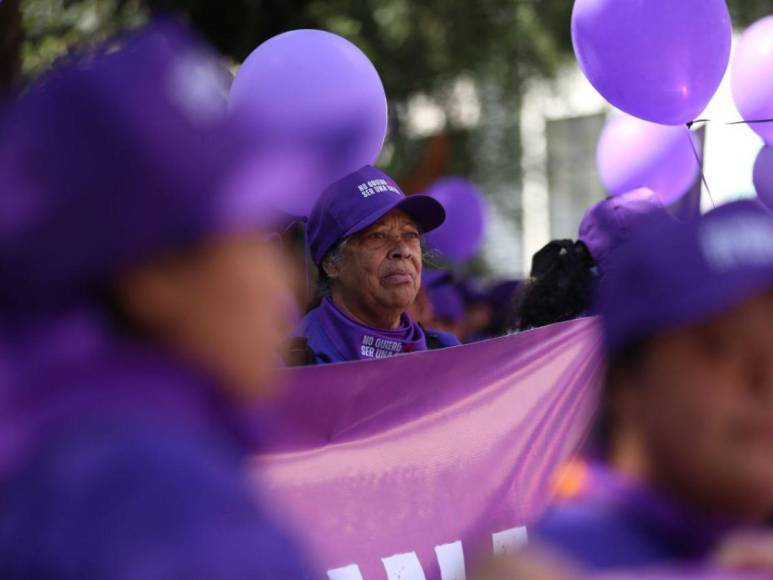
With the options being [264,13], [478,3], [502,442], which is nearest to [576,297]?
[502,442]

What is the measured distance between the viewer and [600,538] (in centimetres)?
119

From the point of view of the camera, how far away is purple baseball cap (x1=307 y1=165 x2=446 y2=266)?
146 inches

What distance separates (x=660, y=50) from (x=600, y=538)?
11.7 ft

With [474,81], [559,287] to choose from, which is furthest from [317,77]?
[474,81]

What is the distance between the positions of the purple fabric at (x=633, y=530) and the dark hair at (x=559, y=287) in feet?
9.51

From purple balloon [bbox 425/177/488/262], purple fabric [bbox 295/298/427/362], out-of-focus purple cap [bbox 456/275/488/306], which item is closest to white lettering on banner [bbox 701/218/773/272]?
purple fabric [bbox 295/298/427/362]

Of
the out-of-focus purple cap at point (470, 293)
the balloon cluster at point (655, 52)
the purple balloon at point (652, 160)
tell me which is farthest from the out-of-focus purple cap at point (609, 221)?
the out-of-focus purple cap at point (470, 293)

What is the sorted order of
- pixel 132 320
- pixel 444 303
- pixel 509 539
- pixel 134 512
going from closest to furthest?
pixel 134 512 → pixel 132 320 → pixel 509 539 → pixel 444 303

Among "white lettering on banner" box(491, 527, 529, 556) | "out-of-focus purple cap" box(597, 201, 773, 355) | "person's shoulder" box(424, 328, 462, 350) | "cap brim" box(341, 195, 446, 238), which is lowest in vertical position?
"white lettering on banner" box(491, 527, 529, 556)

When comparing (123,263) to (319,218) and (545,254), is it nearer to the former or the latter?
(319,218)

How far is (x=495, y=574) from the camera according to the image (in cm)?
108

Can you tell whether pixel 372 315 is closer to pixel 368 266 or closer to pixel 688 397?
pixel 368 266

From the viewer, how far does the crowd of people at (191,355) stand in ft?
3.36

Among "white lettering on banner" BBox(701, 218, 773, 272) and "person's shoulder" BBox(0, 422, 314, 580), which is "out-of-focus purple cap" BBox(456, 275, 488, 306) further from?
"person's shoulder" BBox(0, 422, 314, 580)
